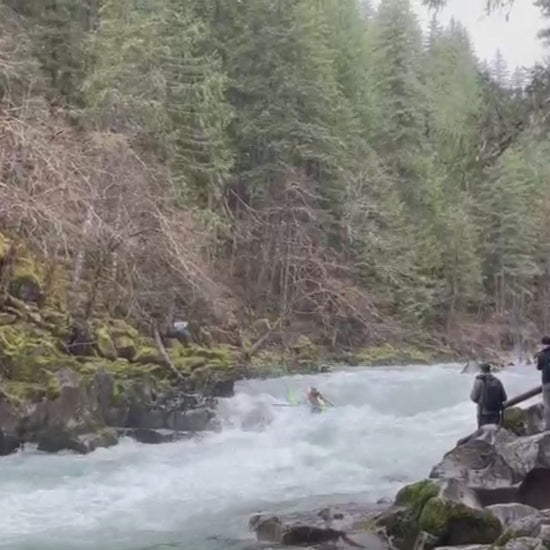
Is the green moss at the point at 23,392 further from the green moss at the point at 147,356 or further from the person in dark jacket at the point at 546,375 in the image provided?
the person in dark jacket at the point at 546,375

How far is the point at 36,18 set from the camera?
26.7 meters

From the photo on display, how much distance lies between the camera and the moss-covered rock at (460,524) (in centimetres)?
796

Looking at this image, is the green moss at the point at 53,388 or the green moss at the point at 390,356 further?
the green moss at the point at 390,356

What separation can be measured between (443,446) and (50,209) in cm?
753

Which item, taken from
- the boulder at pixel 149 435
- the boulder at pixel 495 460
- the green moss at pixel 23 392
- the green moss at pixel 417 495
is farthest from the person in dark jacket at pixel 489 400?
the green moss at pixel 23 392

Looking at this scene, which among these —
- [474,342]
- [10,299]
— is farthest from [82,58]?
[474,342]

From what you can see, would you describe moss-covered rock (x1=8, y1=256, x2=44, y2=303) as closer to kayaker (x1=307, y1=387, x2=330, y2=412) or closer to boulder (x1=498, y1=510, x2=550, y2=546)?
kayaker (x1=307, y1=387, x2=330, y2=412)

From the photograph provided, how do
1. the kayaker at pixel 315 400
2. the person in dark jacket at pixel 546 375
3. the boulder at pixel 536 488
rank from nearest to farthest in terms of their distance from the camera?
the boulder at pixel 536 488 → the person in dark jacket at pixel 546 375 → the kayaker at pixel 315 400

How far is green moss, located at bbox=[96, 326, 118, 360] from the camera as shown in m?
17.4

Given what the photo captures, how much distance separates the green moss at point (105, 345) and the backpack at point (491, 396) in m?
8.27

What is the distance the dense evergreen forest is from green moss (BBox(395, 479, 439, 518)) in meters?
4.50

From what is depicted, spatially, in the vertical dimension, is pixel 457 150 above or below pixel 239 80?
below

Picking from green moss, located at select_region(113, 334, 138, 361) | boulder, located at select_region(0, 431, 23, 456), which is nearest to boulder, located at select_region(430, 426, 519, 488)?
boulder, located at select_region(0, 431, 23, 456)

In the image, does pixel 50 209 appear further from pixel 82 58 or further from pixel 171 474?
pixel 82 58
